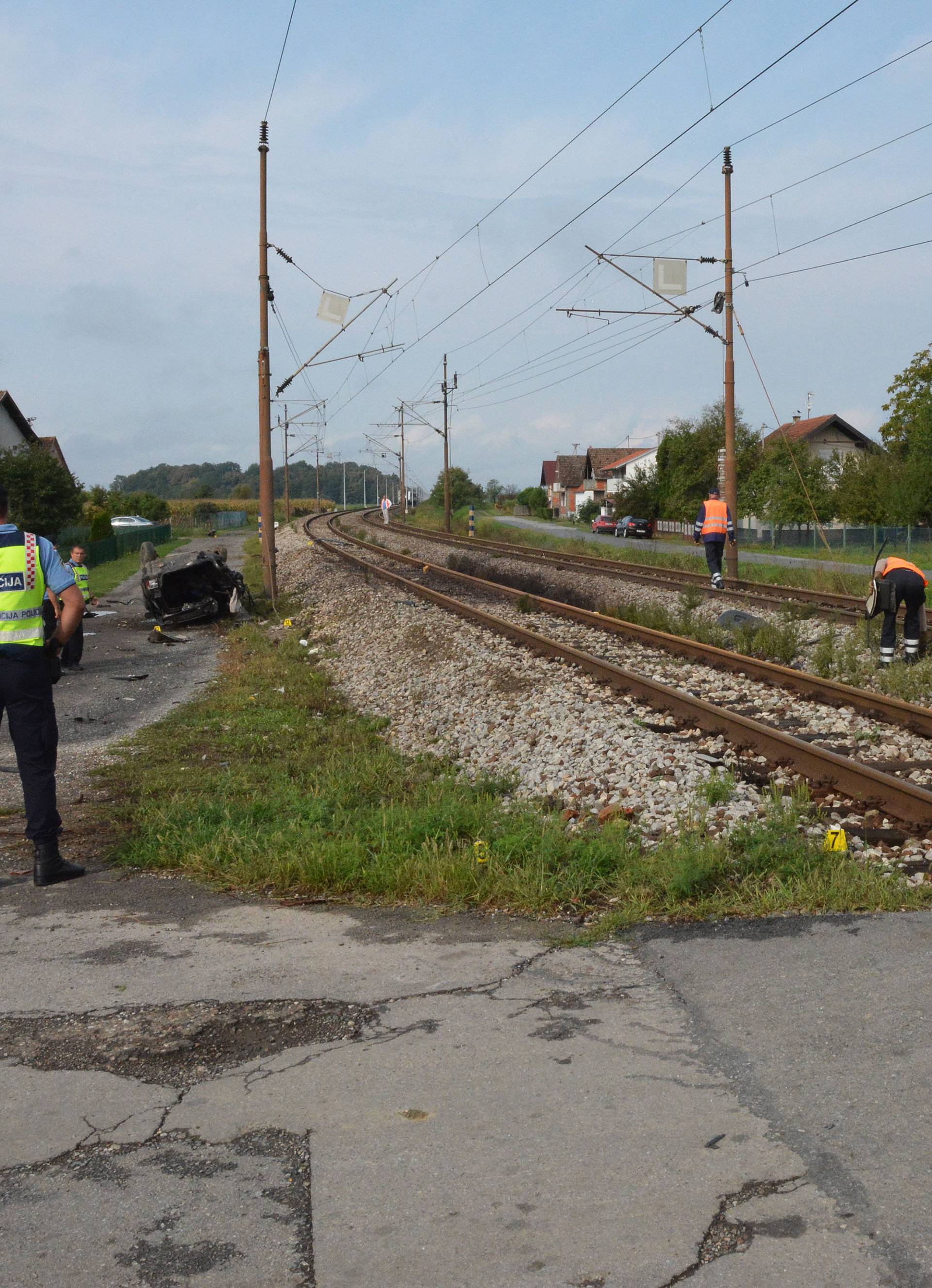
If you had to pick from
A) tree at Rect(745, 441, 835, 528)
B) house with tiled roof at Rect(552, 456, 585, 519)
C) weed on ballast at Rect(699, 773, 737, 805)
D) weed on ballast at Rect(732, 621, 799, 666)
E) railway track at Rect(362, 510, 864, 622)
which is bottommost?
weed on ballast at Rect(699, 773, 737, 805)

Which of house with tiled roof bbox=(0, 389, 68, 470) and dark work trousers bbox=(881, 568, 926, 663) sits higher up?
house with tiled roof bbox=(0, 389, 68, 470)

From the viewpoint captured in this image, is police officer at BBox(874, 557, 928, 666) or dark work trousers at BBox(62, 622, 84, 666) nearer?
police officer at BBox(874, 557, 928, 666)

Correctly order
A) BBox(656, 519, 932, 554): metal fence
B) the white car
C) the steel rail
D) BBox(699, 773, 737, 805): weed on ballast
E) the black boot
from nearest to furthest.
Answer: the black boot, BBox(699, 773, 737, 805): weed on ballast, the steel rail, BBox(656, 519, 932, 554): metal fence, the white car

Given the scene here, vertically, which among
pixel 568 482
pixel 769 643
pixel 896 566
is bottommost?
pixel 769 643

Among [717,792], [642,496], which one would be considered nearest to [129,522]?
[642,496]

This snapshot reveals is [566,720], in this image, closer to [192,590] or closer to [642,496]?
[192,590]

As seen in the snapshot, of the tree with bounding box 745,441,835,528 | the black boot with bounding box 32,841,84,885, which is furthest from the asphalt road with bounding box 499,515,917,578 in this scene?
the black boot with bounding box 32,841,84,885

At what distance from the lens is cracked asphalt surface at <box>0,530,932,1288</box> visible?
2.84m

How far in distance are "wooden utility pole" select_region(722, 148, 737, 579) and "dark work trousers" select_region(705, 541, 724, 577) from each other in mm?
2806

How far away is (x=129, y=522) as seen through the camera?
7094 cm

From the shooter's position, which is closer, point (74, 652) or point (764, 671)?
point (764, 671)

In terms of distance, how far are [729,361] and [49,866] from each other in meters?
22.6

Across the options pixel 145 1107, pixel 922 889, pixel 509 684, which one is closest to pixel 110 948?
pixel 145 1107

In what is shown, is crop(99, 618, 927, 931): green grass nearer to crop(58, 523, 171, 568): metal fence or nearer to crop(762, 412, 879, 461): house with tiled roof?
crop(58, 523, 171, 568): metal fence
